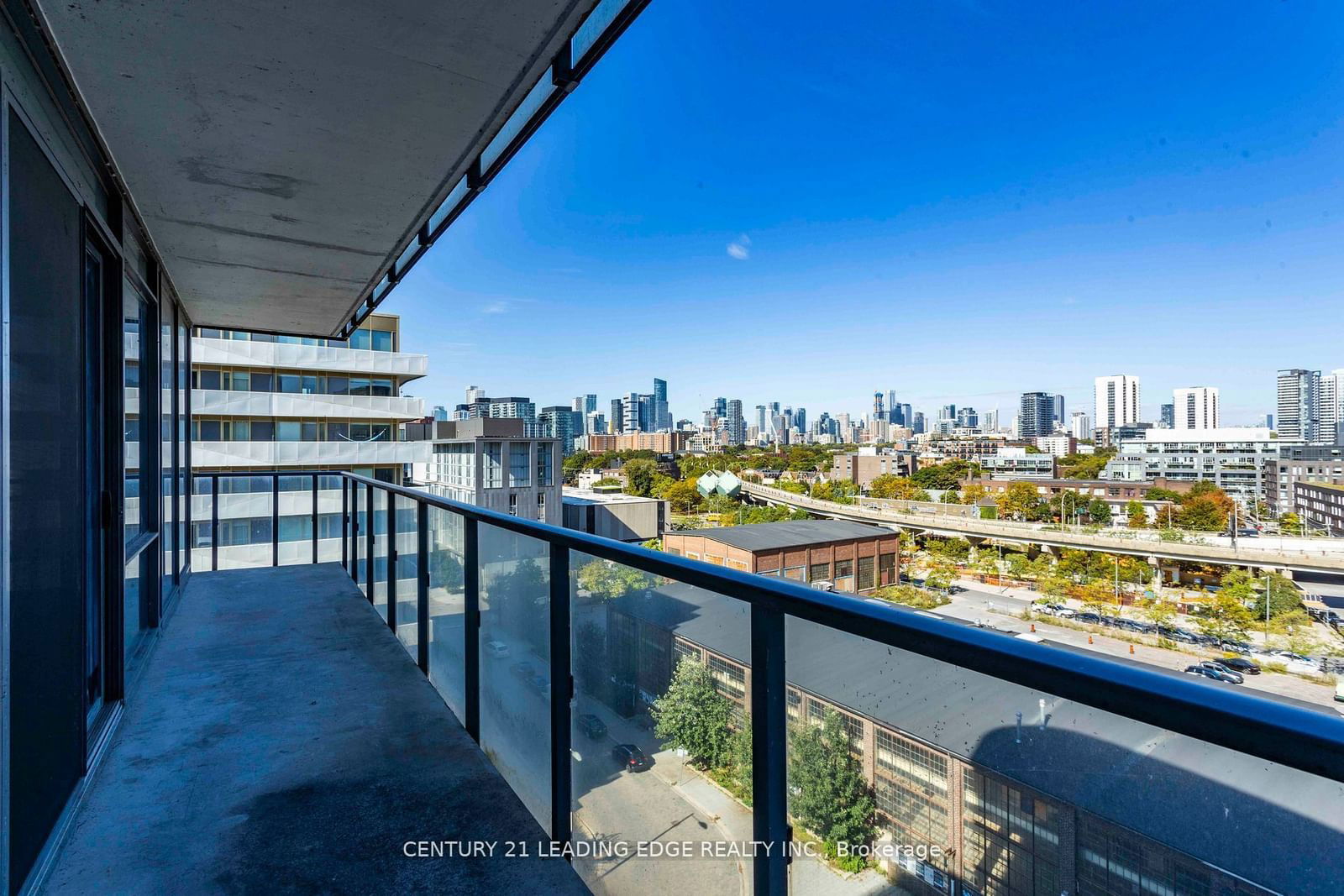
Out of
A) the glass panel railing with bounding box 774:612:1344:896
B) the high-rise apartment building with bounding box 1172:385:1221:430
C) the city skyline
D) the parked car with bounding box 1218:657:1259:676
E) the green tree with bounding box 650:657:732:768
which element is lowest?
the parked car with bounding box 1218:657:1259:676

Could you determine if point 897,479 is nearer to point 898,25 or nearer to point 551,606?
point 898,25

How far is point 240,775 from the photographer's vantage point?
2289 millimetres

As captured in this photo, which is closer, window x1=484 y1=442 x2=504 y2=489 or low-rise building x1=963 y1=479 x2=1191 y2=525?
window x1=484 y1=442 x2=504 y2=489

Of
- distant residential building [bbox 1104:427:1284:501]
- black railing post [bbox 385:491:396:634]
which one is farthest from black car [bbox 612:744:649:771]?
distant residential building [bbox 1104:427:1284:501]

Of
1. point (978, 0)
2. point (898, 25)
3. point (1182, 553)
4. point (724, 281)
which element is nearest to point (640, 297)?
point (724, 281)

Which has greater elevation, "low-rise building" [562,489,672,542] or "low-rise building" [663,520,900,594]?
"low-rise building" [663,520,900,594]

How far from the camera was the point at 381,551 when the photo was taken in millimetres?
4230

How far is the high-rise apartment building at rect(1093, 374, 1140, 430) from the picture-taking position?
121438 millimetres

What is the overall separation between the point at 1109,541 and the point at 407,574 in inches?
1312

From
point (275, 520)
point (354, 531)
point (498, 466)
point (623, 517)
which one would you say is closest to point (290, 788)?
point (354, 531)

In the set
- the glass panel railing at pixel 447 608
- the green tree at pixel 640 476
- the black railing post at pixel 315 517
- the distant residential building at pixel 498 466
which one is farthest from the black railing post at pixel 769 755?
the green tree at pixel 640 476

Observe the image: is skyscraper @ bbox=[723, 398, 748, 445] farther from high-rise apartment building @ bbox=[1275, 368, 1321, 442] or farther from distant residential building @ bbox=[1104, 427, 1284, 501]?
high-rise apartment building @ bbox=[1275, 368, 1321, 442]

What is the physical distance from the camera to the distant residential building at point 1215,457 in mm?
55250

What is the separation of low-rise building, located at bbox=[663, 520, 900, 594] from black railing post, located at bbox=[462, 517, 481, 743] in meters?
7.82
